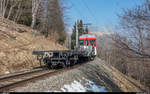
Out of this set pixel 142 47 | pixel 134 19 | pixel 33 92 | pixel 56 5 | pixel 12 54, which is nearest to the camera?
pixel 33 92

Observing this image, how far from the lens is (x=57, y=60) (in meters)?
9.99

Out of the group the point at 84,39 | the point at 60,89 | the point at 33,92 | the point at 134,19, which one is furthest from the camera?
the point at 84,39

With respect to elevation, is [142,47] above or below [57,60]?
above

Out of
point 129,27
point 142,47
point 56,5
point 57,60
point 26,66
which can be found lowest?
point 26,66

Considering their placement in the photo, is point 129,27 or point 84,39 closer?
point 129,27

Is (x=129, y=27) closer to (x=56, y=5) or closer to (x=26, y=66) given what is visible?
(x=26, y=66)

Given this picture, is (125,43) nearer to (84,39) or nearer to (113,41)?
(113,41)

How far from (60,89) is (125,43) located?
534cm

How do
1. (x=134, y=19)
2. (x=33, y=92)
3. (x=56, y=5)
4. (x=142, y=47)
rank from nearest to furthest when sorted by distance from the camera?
(x=33, y=92), (x=134, y=19), (x=142, y=47), (x=56, y=5)

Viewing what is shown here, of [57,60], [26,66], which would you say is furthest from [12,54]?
[57,60]

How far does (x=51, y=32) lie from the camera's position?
29.0 m

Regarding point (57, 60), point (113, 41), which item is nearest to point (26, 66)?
point (57, 60)

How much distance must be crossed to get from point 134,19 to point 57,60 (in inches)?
213

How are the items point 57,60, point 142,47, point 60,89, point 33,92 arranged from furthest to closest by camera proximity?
point 57,60, point 142,47, point 60,89, point 33,92
